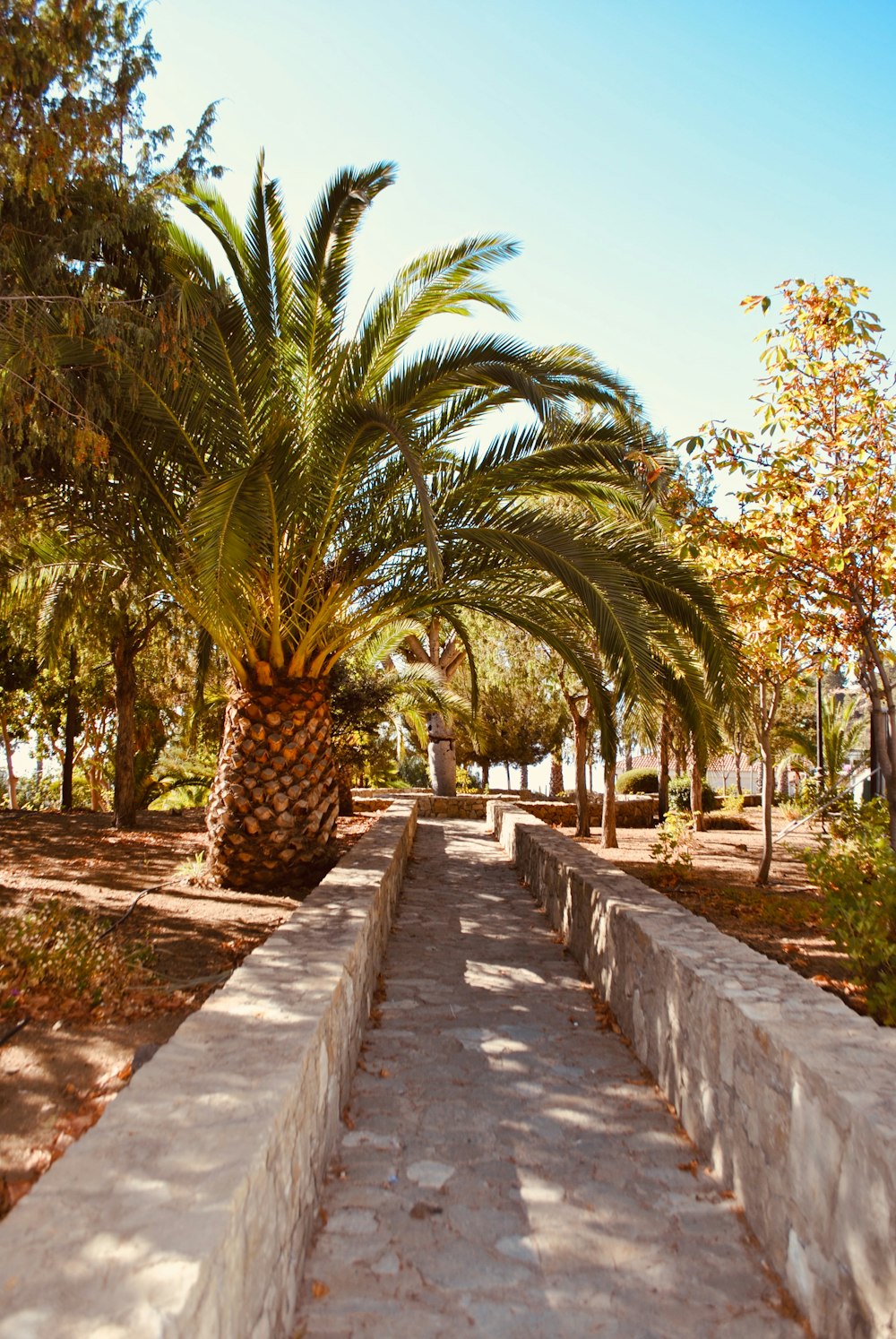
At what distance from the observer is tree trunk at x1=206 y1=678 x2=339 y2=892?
821 centimetres

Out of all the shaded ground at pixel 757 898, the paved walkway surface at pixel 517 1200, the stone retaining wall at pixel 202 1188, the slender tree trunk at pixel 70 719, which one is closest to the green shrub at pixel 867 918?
the shaded ground at pixel 757 898

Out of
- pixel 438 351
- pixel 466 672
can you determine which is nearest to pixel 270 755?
pixel 438 351

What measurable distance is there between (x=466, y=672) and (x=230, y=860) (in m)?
14.3

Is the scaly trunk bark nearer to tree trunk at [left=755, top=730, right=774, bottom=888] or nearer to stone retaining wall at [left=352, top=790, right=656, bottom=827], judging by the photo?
stone retaining wall at [left=352, top=790, right=656, bottom=827]

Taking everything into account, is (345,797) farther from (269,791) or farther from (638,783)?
(638,783)

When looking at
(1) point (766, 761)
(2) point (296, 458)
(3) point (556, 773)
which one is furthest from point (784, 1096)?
(3) point (556, 773)

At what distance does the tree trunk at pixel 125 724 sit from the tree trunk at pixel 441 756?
29.8 ft

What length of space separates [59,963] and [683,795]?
66.2 ft

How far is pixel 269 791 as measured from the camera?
827cm

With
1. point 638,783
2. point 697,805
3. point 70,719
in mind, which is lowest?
point 697,805

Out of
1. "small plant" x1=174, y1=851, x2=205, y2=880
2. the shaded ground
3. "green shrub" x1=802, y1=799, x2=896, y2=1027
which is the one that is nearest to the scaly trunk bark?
the shaded ground

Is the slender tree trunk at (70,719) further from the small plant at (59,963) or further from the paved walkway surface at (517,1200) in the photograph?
the paved walkway surface at (517,1200)

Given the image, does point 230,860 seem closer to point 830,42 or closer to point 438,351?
point 438,351

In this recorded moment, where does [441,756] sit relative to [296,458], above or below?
below
